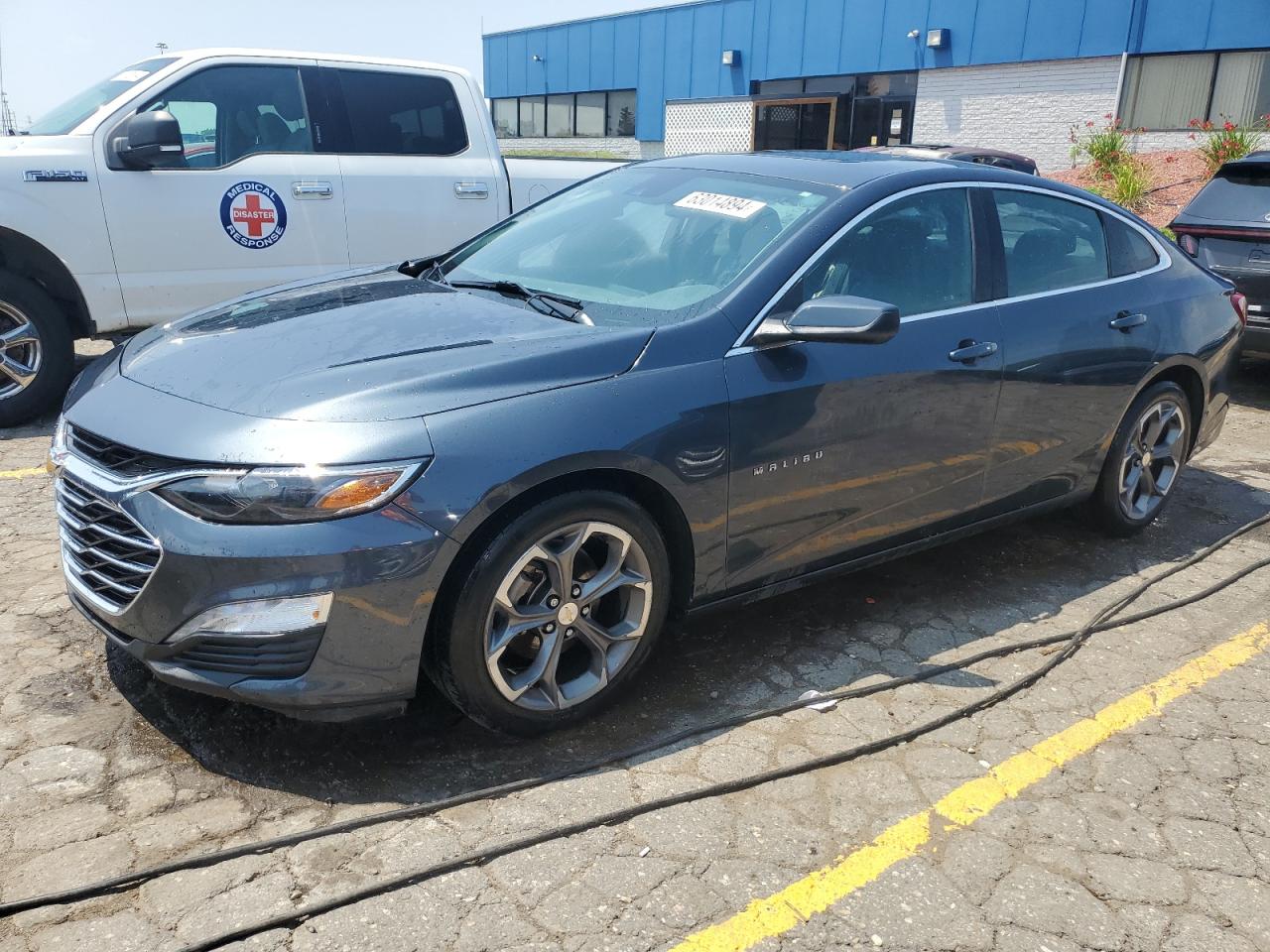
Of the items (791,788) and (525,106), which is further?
(525,106)

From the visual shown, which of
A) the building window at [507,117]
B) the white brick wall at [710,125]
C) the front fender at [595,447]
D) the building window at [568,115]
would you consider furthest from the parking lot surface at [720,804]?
the building window at [507,117]

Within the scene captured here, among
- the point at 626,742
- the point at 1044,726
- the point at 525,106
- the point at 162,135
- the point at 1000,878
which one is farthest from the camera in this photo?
the point at 525,106

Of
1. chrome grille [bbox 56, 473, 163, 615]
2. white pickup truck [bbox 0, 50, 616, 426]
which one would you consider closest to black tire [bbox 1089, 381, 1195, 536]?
chrome grille [bbox 56, 473, 163, 615]

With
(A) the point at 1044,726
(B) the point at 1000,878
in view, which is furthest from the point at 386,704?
(A) the point at 1044,726

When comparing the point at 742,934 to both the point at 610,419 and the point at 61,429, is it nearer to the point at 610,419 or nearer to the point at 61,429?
the point at 610,419

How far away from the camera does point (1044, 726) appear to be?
3.38 meters

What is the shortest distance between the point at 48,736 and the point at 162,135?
152 inches

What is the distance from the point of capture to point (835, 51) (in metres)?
26.6

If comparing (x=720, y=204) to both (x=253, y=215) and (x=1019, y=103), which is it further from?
(x=1019, y=103)

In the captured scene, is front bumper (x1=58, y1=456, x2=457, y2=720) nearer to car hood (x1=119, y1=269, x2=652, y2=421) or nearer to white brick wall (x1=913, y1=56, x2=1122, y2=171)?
car hood (x1=119, y1=269, x2=652, y2=421)

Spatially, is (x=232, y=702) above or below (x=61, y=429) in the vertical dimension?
below

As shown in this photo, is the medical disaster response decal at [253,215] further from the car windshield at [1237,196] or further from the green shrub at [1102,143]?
the green shrub at [1102,143]

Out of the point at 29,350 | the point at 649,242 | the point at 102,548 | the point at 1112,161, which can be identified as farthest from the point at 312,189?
the point at 1112,161

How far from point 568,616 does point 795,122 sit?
1067 inches
